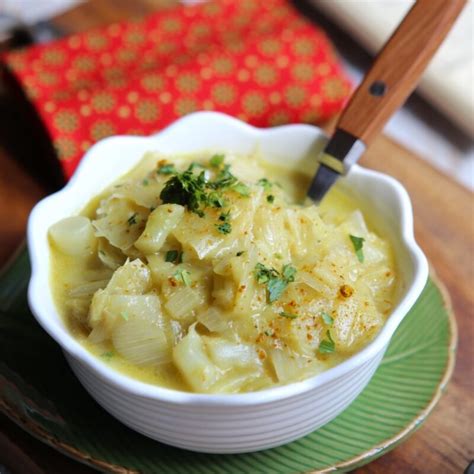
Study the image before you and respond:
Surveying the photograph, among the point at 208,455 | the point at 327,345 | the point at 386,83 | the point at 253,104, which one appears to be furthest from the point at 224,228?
the point at 253,104

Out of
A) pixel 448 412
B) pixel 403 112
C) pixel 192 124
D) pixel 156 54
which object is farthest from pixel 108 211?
pixel 403 112

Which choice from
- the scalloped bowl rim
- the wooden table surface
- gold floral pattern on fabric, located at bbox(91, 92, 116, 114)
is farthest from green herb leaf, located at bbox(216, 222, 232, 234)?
gold floral pattern on fabric, located at bbox(91, 92, 116, 114)

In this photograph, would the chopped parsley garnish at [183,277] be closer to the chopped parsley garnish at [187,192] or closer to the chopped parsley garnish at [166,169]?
the chopped parsley garnish at [187,192]

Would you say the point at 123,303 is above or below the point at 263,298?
below

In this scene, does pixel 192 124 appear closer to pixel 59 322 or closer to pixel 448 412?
pixel 59 322

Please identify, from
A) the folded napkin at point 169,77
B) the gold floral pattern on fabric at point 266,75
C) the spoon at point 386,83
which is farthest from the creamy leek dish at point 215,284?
the gold floral pattern on fabric at point 266,75

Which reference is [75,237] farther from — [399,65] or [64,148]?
[399,65]

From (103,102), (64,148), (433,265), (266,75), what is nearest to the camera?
(433,265)

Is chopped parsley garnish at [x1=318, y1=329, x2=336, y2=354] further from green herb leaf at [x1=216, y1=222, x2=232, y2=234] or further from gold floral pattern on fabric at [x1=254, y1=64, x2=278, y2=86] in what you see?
gold floral pattern on fabric at [x1=254, y1=64, x2=278, y2=86]
